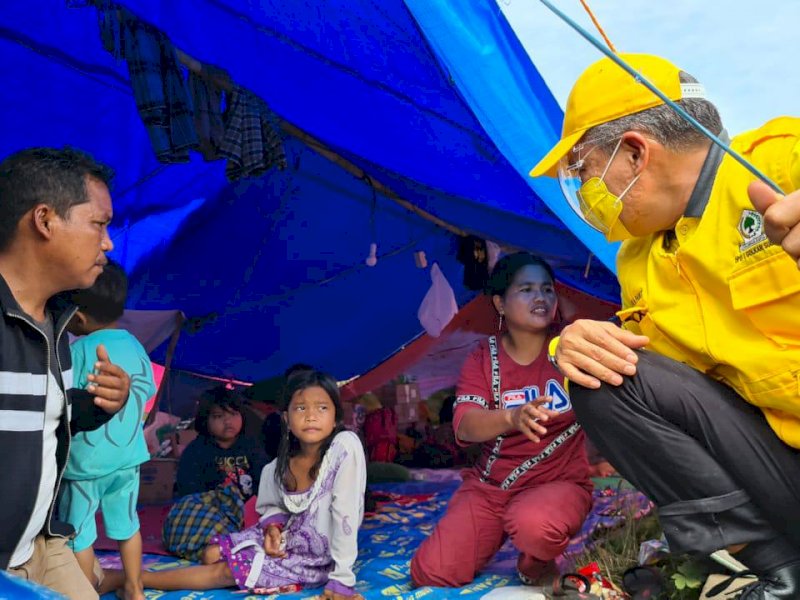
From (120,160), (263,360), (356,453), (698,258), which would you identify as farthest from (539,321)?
(263,360)

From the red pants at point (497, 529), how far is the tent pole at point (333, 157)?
1.67 meters

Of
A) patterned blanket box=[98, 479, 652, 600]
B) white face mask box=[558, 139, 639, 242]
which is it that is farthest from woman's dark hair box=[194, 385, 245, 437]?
white face mask box=[558, 139, 639, 242]

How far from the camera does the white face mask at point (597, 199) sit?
1887mm

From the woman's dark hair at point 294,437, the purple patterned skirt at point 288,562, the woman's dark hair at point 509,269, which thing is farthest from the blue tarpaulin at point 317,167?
the purple patterned skirt at point 288,562

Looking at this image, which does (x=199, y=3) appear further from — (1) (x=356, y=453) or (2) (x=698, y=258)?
(2) (x=698, y=258)

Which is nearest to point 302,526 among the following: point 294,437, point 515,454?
point 294,437

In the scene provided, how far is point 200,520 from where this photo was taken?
11.0 feet

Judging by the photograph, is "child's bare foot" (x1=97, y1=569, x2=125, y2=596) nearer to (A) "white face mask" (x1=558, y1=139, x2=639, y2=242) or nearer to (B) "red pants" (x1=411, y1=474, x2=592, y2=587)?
(B) "red pants" (x1=411, y1=474, x2=592, y2=587)

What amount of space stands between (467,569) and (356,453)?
21.7 inches

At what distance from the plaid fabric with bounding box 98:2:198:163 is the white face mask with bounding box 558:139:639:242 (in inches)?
67.5

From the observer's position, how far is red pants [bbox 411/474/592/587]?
2.66m

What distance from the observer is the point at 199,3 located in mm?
2930

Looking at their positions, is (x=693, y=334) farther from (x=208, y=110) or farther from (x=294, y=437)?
(x=208, y=110)

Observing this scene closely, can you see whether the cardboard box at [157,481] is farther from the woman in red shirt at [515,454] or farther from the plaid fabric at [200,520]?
the woman in red shirt at [515,454]
